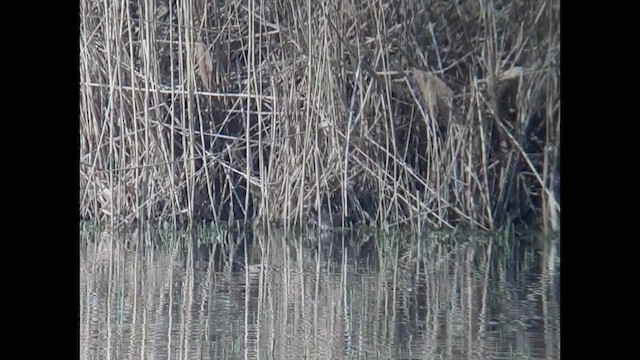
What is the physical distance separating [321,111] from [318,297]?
0.93 meters

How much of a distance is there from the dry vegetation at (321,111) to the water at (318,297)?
12cm

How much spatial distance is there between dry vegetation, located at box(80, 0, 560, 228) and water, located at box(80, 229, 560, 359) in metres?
0.12

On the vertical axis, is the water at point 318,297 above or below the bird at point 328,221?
below

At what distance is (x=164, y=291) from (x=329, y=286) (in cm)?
40

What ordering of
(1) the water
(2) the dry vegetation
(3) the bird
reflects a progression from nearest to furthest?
1. (1) the water
2. (2) the dry vegetation
3. (3) the bird

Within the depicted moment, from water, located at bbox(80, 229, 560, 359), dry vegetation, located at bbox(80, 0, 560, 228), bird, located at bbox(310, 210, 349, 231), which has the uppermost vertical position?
dry vegetation, located at bbox(80, 0, 560, 228)

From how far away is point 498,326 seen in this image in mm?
2271

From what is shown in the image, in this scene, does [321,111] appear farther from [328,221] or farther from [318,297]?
[318,297]

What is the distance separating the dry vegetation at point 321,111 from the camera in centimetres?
315

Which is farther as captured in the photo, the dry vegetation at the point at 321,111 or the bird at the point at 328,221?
the bird at the point at 328,221

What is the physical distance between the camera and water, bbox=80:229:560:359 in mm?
2154

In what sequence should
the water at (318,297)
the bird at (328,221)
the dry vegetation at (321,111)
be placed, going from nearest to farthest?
the water at (318,297), the dry vegetation at (321,111), the bird at (328,221)

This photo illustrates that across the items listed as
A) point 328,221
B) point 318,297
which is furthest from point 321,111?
point 318,297
